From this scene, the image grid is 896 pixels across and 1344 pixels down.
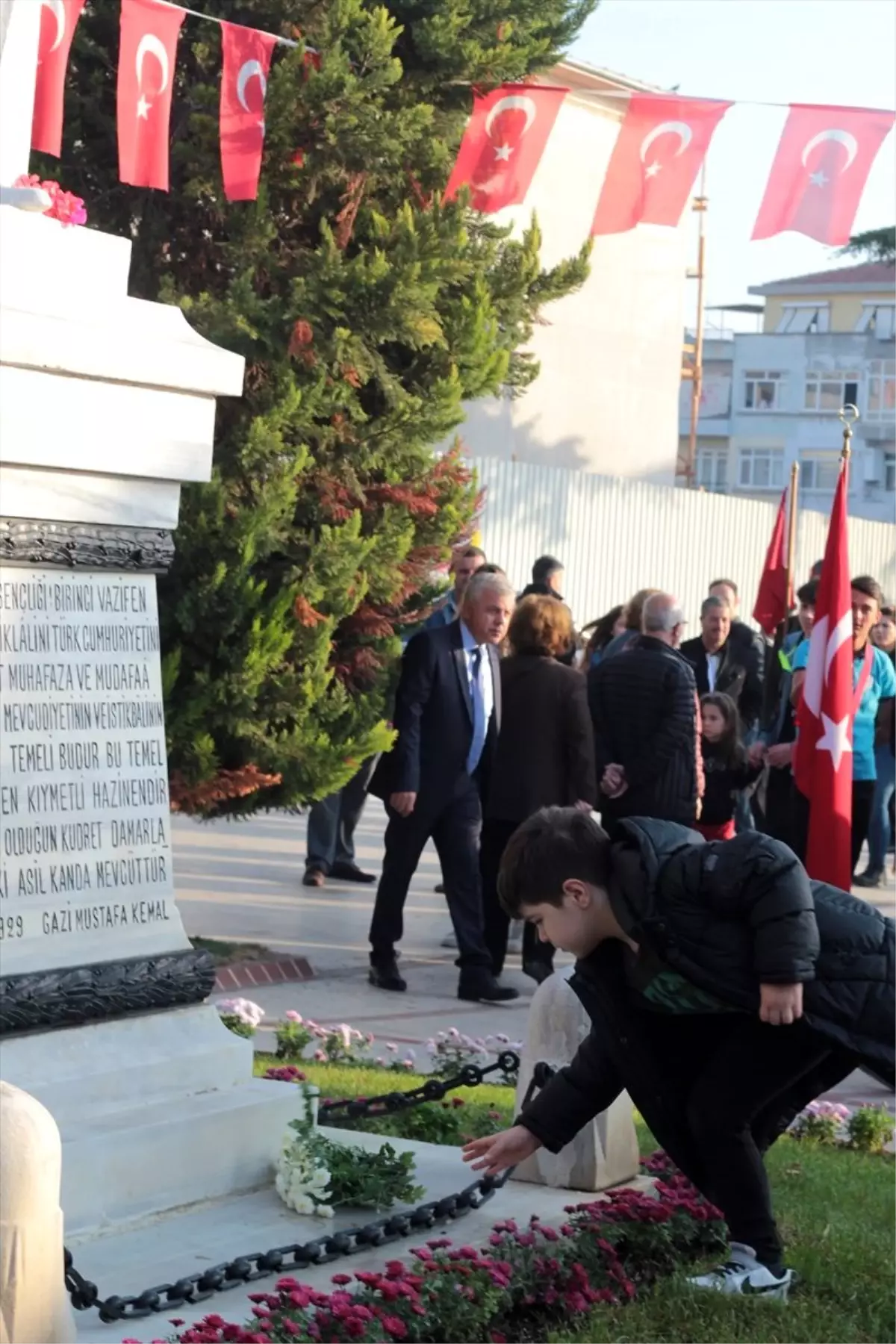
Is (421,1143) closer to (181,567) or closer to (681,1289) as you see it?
(681,1289)

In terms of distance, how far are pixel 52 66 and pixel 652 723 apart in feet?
12.9

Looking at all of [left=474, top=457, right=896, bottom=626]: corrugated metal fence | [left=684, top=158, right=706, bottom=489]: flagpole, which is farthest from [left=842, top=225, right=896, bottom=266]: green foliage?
[left=474, top=457, right=896, bottom=626]: corrugated metal fence

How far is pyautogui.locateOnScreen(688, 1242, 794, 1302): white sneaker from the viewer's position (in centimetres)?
461

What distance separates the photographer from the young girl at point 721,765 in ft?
33.4

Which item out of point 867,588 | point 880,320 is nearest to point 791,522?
point 867,588

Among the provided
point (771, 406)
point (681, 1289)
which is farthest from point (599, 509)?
point (771, 406)

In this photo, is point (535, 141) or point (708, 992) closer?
point (708, 992)

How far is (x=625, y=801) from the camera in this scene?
971cm

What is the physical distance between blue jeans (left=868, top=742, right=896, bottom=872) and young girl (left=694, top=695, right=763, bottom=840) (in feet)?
13.8

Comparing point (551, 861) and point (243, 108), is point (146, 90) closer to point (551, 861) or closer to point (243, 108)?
point (243, 108)

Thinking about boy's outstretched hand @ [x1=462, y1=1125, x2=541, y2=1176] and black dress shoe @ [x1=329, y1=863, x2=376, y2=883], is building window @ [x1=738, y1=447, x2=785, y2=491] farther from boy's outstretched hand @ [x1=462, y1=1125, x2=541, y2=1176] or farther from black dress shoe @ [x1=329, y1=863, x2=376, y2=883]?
boy's outstretched hand @ [x1=462, y1=1125, x2=541, y2=1176]

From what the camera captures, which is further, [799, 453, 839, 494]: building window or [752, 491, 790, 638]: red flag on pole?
[799, 453, 839, 494]: building window

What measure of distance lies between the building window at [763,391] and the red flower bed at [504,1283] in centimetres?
7268

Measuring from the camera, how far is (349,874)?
→ 13336 millimetres
